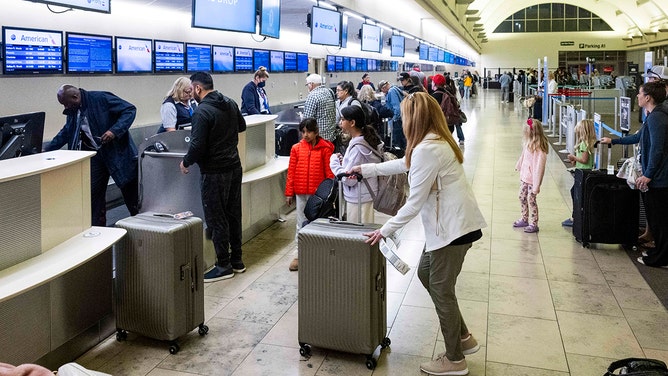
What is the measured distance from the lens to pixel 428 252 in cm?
326

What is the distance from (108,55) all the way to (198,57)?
236 centimetres

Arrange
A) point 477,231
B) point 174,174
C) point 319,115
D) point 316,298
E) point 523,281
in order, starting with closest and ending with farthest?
point 477,231
point 316,298
point 523,281
point 174,174
point 319,115

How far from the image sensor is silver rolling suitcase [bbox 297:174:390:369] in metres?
3.36

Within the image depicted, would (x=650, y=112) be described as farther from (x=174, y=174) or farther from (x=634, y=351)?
(x=174, y=174)

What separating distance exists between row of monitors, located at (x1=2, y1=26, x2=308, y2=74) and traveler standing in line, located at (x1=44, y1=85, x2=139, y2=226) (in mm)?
1866

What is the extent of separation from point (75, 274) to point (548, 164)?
365 inches

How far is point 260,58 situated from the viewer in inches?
507

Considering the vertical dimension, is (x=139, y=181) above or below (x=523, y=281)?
above

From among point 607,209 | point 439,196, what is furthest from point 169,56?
point 439,196

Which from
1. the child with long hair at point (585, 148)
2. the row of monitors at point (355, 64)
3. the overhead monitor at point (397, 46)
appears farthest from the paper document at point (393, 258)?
the overhead monitor at point (397, 46)

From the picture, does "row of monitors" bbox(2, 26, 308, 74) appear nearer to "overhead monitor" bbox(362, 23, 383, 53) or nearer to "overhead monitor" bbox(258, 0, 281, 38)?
"overhead monitor" bbox(258, 0, 281, 38)

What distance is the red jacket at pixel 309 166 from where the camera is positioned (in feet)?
17.1

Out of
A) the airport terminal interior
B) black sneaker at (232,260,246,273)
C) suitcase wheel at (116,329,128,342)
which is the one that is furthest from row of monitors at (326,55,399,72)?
suitcase wheel at (116,329,128,342)

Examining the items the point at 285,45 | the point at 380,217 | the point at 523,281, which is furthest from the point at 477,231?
the point at 285,45
